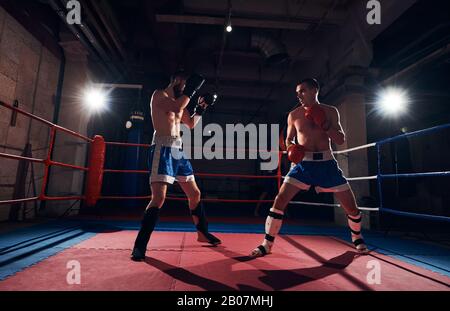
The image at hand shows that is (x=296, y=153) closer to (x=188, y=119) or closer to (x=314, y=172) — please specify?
(x=314, y=172)

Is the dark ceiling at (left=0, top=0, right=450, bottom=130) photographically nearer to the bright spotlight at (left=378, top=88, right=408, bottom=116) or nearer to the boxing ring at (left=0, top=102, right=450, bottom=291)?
the bright spotlight at (left=378, top=88, right=408, bottom=116)

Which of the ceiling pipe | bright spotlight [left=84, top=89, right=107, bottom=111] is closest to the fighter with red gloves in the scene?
the ceiling pipe

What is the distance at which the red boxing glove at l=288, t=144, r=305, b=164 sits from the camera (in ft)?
7.28

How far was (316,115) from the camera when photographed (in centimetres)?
216

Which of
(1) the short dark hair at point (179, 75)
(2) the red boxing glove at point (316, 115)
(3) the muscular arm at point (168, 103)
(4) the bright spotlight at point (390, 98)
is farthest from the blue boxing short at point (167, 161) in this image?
(4) the bright spotlight at point (390, 98)

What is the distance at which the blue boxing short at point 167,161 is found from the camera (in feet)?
6.75

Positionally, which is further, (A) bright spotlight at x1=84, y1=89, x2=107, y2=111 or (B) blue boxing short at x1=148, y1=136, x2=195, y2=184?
(A) bright spotlight at x1=84, y1=89, x2=107, y2=111

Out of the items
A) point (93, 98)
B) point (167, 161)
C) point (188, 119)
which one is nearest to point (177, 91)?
point (188, 119)

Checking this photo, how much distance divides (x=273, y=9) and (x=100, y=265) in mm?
4912

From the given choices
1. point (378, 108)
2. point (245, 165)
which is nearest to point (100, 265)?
point (378, 108)

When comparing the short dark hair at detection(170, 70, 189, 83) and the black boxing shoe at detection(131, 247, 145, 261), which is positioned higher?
the short dark hair at detection(170, 70, 189, 83)

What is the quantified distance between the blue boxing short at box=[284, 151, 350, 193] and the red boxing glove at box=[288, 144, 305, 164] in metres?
0.07

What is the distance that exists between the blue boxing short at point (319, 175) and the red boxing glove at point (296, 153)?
71mm

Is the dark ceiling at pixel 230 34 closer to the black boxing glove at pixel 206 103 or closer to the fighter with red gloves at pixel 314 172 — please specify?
the black boxing glove at pixel 206 103
